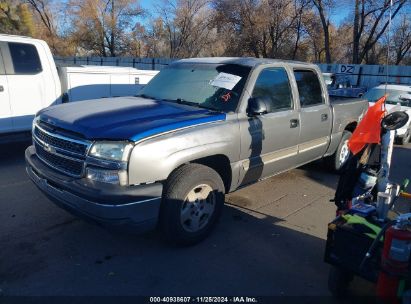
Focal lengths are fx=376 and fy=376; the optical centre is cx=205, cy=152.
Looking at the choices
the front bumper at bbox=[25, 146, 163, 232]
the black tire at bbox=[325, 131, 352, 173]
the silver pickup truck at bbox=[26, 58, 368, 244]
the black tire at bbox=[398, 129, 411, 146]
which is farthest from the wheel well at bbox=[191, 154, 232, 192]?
the black tire at bbox=[398, 129, 411, 146]

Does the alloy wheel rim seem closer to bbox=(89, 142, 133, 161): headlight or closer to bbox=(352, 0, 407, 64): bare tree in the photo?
bbox=(89, 142, 133, 161): headlight

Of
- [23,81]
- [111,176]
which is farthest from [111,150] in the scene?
[23,81]

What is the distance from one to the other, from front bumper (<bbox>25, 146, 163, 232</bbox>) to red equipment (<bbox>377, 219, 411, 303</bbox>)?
1.84 metres

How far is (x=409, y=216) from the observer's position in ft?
8.79

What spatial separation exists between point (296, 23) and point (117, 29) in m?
24.6

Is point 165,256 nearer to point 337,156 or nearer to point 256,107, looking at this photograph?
point 256,107

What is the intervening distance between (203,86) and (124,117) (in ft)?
3.94

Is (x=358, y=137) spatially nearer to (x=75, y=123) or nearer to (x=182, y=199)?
(x=182, y=199)

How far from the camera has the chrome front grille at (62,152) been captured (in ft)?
10.8

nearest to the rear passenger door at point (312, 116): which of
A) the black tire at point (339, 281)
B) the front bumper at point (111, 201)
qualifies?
the black tire at point (339, 281)

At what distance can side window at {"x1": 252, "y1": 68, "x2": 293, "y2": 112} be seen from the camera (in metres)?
4.43

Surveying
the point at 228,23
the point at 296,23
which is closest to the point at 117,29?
the point at 228,23

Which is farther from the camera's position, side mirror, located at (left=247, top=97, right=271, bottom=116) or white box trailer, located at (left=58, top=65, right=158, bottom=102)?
white box trailer, located at (left=58, top=65, right=158, bottom=102)

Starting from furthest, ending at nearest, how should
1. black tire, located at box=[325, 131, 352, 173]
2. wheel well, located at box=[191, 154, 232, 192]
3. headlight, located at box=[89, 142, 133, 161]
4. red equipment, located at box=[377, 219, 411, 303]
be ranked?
black tire, located at box=[325, 131, 352, 173] < wheel well, located at box=[191, 154, 232, 192] < headlight, located at box=[89, 142, 133, 161] < red equipment, located at box=[377, 219, 411, 303]
